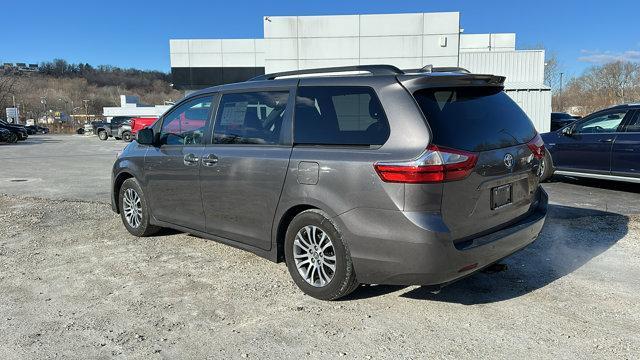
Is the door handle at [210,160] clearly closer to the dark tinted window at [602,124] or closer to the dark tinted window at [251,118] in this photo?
the dark tinted window at [251,118]

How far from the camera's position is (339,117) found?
3797 mm

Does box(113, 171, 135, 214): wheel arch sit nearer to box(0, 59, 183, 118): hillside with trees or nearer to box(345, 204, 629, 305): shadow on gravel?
box(345, 204, 629, 305): shadow on gravel

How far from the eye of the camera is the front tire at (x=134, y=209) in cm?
566

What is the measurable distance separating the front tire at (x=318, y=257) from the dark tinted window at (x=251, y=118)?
0.78 meters

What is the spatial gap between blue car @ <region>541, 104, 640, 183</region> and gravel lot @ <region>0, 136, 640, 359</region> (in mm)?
3150

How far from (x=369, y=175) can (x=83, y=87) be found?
148463 mm

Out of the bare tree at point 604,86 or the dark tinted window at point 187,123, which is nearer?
the dark tinted window at point 187,123

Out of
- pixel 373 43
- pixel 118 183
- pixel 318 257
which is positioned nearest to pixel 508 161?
pixel 318 257

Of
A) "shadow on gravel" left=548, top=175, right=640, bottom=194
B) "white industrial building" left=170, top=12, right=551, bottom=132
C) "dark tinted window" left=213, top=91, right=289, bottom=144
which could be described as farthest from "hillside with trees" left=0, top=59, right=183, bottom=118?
"dark tinted window" left=213, top=91, right=289, bottom=144

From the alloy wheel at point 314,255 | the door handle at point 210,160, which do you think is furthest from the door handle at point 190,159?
the alloy wheel at point 314,255

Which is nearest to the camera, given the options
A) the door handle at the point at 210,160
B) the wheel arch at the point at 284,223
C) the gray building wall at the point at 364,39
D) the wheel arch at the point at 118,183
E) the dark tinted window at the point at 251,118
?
the wheel arch at the point at 284,223

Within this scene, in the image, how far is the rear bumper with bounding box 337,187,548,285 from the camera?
322 cm

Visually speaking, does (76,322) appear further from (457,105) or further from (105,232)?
(457,105)

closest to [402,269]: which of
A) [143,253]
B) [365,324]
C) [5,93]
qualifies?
[365,324]
